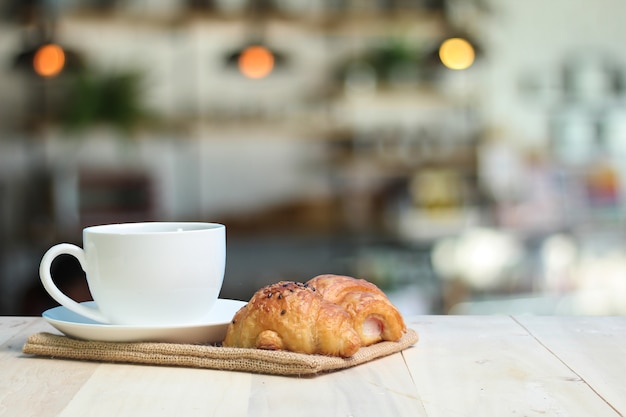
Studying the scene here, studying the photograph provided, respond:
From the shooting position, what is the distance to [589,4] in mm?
4676

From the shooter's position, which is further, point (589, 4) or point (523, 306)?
point (589, 4)

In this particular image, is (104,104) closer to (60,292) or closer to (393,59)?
(393,59)

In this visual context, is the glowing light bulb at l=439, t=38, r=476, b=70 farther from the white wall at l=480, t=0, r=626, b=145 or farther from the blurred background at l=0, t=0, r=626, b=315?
the white wall at l=480, t=0, r=626, b=145

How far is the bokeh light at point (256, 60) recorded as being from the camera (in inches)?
154

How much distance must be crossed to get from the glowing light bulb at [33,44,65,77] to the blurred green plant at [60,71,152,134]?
61 cm

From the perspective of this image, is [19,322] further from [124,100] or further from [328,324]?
[124,100]

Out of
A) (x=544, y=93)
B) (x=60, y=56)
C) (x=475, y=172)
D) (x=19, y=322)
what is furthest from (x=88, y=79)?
(x=19, y=322)

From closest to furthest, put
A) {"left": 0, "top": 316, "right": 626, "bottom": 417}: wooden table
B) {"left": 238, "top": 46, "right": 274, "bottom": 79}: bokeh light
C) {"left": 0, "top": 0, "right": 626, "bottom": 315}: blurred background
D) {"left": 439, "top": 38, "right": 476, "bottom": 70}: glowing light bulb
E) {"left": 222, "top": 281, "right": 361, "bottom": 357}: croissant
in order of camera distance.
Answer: {"left": 0, "top": 316, "right": 626, "bottom": 417}: wooden table < {"left": 222, "top": 281, "right": 361, "bottom": 357}: croissant < {"left": 439, "top": 38, "right": 476, "bottom": 70}: glowing light bulb < {"left": 238, "top": 46, "right": 274, "bottom": 79}: bokeh light < {"left": 0, "top": 0, "right": 626, "bottom": 315}: blurred background

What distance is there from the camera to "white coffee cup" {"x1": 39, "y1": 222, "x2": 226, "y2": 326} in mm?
747

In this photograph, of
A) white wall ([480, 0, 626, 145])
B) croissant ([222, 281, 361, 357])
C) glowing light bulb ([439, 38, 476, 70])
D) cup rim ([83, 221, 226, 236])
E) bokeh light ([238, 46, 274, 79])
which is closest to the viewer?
croissant ([222, 281, 361, 357])

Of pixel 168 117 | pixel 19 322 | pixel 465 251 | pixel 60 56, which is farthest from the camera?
pixel 168 117

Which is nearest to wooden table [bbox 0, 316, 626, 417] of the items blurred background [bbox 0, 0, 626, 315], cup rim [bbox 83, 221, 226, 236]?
cup rim [bbox 83, 221, 226, 236]

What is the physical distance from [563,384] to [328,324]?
0.19 m

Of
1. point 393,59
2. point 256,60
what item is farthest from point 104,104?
point 393,59
